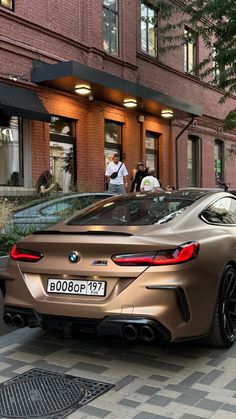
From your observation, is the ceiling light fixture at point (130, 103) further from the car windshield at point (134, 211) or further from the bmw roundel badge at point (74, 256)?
the bmw roundel badge at point (74, 256)

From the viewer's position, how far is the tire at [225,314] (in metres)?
4.49

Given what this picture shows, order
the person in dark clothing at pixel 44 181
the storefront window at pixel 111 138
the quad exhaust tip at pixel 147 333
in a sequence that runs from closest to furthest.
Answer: the quad exhaust tip at pixel 147 333, the person in dark clothing at pixel 44 181, the storefront window at pixel 111 138

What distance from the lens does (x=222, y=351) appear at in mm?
4660

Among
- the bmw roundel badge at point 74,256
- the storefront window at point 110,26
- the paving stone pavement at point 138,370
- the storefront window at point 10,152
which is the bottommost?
the paving stone pavement at point 138,370

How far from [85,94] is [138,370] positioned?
10639mm

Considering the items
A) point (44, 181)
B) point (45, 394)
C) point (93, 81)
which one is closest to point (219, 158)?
point (93, 81)

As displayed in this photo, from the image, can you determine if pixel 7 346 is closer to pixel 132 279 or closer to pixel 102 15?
pixel 132 279

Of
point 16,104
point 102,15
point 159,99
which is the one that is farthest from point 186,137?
point 16,104

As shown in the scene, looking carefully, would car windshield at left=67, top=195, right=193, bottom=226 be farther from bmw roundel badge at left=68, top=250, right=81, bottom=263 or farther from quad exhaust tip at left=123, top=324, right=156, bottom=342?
quad exhaust tip at left=123, top=324, right=156, bottom=342

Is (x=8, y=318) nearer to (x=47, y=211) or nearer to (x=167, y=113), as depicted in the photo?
(x=47, y=211)

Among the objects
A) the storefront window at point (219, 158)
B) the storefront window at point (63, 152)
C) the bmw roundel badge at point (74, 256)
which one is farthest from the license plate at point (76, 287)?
the storefront window at point (219, 158)

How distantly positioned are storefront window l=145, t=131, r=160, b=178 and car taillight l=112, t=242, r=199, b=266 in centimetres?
1416

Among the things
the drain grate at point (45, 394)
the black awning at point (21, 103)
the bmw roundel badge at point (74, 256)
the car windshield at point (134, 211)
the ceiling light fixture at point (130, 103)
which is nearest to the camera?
the drain grate at point (45, 394)

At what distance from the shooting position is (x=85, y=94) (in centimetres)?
1384
